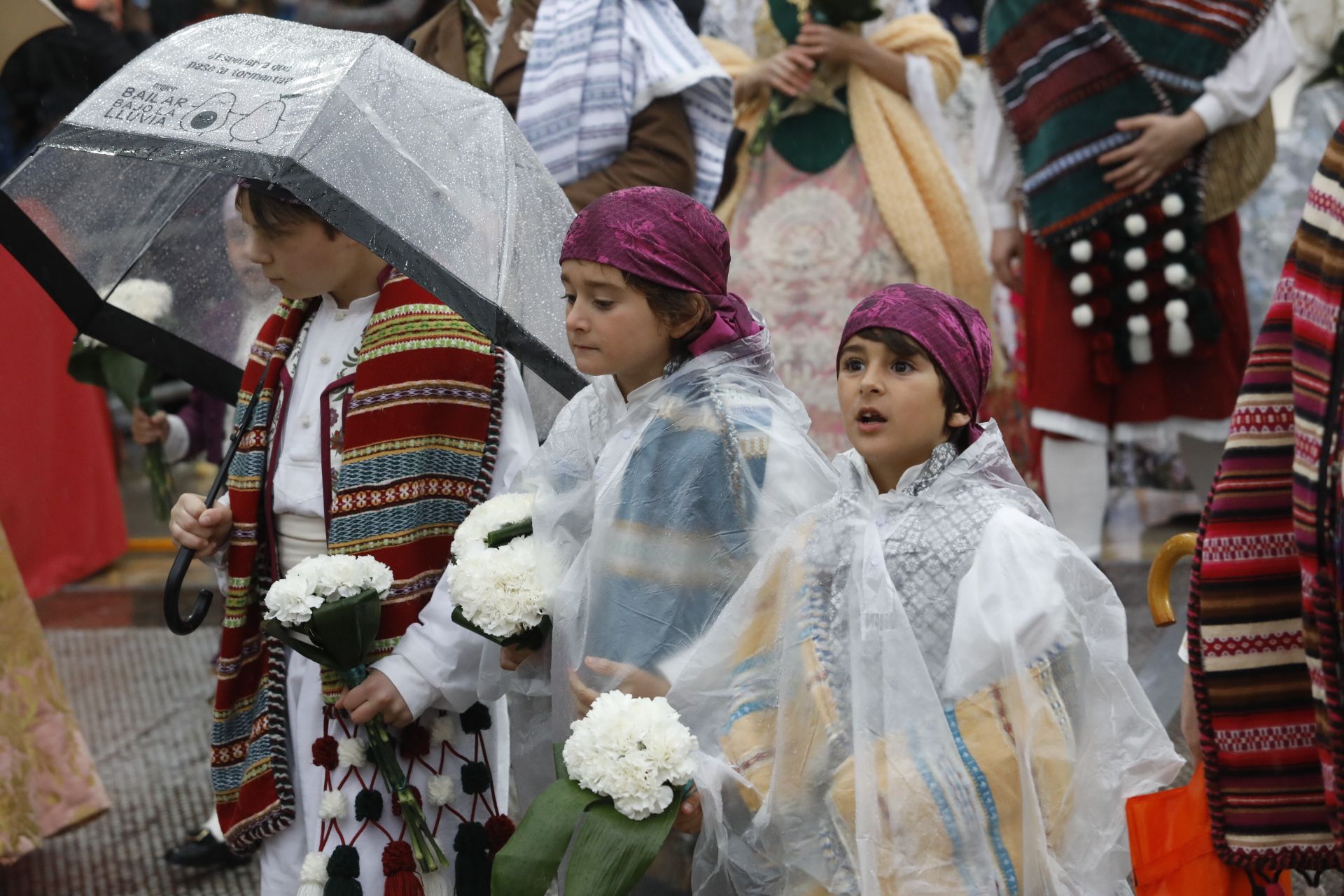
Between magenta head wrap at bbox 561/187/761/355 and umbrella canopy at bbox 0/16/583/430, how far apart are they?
0.18 meters

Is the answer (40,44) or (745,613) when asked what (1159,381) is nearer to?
(745,613)

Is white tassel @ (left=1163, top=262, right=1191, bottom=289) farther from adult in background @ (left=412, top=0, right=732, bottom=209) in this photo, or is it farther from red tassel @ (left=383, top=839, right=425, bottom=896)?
red tassel @ (left=383, top=839, right=425, bottom=896)

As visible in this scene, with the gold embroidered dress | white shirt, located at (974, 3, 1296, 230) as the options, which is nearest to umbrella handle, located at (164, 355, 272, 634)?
the gold embroidered dress

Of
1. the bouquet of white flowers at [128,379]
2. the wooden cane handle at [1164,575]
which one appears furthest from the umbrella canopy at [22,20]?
the wooden cane handle at [1164,575]

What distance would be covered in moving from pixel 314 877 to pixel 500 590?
0.72m

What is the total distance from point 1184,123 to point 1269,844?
3196 millimetres

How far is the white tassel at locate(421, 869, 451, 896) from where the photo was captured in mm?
2846

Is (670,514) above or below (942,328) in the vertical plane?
below

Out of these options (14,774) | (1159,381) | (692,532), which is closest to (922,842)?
(692,532)

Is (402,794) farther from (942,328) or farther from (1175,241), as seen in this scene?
(1175,241)

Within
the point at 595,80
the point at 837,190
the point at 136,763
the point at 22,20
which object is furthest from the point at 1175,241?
the point at 136,763

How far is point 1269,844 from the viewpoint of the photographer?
2.09m

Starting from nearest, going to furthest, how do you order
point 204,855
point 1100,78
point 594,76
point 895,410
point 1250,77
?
point 895,410 < point 594,76 < point 204,855 < point 1250,77 < point 1100,78

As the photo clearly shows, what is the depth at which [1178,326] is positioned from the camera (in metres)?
4.82
